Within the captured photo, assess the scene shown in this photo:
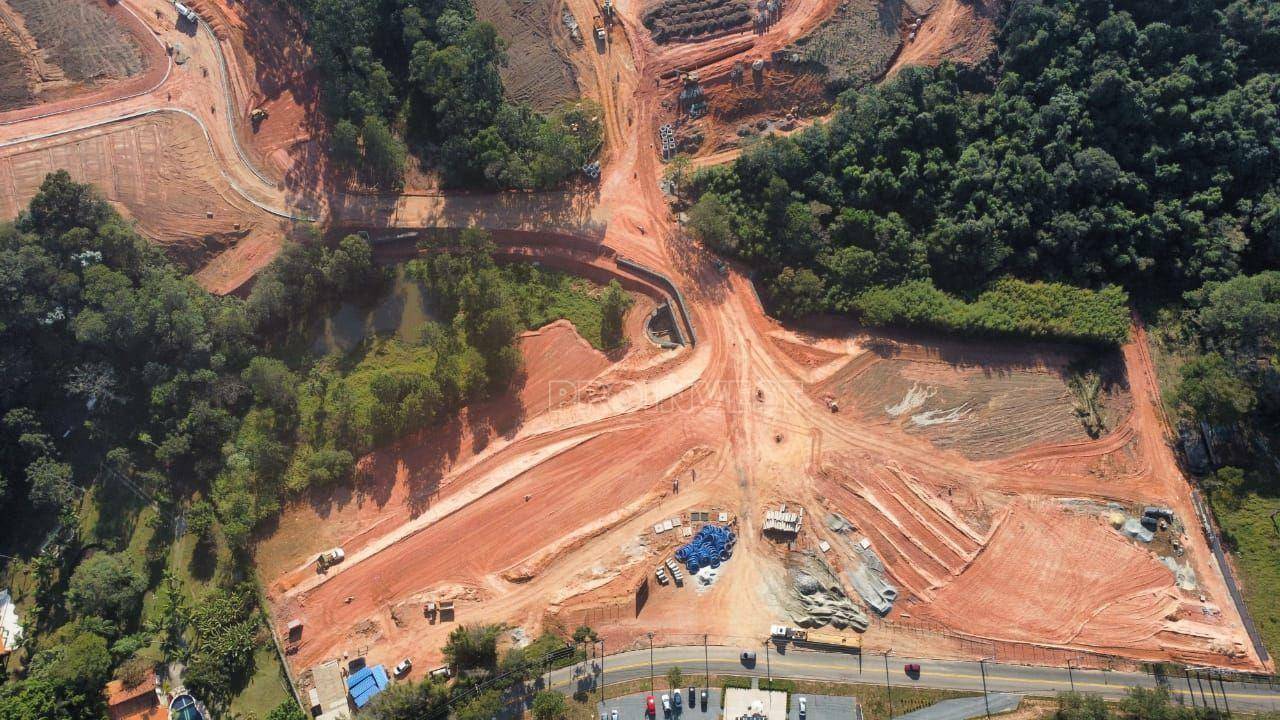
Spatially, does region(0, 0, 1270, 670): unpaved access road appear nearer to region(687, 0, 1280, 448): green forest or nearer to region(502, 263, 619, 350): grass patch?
region(502, 263, 619, 350): grass patch

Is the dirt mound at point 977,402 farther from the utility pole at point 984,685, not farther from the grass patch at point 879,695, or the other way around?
the grass patch at point 879,695

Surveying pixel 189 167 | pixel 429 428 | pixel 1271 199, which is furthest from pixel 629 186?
pixel 1271 199

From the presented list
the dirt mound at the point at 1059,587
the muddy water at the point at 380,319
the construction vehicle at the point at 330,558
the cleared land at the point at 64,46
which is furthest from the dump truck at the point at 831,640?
the cleared land at the point at 64,46

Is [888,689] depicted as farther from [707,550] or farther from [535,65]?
[535,65]

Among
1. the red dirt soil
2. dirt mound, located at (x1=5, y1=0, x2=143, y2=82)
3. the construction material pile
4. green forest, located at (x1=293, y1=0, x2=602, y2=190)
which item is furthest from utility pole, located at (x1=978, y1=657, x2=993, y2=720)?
dirt mound, located at (x1=5, y1=0, x2=143, y2=82)

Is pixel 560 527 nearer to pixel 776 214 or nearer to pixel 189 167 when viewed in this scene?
pixel 776 214

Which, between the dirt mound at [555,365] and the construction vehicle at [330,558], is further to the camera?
the dirt mound at [555,365]

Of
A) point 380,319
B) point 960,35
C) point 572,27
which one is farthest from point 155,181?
point 960,35
